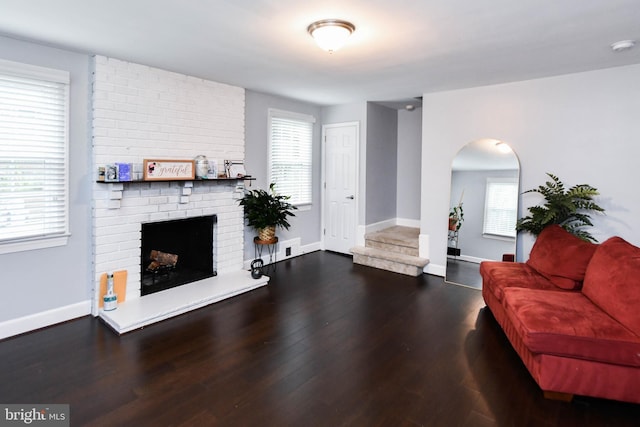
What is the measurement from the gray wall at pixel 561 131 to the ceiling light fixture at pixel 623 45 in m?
0.76

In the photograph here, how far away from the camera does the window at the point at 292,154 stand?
17.0 ft

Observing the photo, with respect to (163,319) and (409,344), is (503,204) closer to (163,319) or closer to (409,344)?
(409,344)

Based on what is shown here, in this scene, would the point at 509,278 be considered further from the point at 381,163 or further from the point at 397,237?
the point at 381,163

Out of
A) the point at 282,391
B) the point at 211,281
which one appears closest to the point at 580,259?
the point at 282,391

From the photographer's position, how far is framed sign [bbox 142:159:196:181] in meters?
3.54

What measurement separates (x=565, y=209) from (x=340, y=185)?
3119 mm

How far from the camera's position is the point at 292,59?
3320 mm

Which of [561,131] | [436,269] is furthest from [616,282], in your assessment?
[436,269]

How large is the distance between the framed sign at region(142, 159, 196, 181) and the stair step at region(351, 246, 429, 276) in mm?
2674

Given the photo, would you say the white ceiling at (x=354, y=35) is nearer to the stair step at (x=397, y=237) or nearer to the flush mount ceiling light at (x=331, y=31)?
the flush mount ceiling light at (x=331, y=31)

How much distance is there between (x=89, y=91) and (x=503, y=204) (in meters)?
4.62

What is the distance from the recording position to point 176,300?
355 cm

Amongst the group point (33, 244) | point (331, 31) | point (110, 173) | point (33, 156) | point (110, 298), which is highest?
point (331, 31)

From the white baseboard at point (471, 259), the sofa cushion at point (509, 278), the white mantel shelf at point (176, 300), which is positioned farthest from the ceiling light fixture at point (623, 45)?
the white mantel shelf at point (176, 300)
